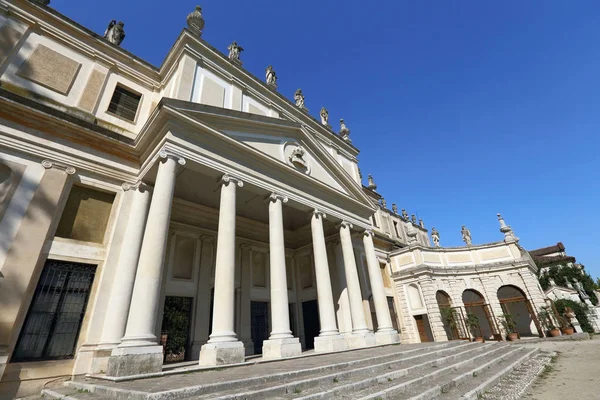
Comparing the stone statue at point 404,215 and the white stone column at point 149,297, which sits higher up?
the stone statue at point 404,215

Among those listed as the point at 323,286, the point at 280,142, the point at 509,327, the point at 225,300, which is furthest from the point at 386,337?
the point at 509,327

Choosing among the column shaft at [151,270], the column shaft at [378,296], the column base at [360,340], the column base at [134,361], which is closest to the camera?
the column base at [134,361]

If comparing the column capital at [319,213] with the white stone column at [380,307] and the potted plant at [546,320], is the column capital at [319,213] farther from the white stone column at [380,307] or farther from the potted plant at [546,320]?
the potted plant at [546,320]

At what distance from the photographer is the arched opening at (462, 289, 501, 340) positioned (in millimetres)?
17844

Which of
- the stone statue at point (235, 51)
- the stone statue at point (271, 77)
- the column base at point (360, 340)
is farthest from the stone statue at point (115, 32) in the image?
the column base at point (360, 340)

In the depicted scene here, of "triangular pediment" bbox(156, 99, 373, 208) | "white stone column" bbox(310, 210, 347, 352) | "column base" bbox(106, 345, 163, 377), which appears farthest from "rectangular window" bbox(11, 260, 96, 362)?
"white stone column" bbox(310, 210, 347, 352)

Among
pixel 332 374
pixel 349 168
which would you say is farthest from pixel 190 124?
pixel 349 168

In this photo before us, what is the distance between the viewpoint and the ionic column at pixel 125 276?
777 centimetres

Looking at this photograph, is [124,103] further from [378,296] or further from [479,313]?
[479,313]

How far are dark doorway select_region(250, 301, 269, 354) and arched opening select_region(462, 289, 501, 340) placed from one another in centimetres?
1286

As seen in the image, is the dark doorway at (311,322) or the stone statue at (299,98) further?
the stone statue at (299,98)

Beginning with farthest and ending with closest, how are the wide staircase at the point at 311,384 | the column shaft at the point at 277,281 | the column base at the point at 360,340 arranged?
the column base at the point at 360,340 → the column shaft at the point at 277,281 → the wide staircase at the point at 311,384

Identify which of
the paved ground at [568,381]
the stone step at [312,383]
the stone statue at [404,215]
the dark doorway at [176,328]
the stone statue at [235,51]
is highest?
the stone statue at [235,51]

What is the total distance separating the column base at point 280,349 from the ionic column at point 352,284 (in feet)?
13.8
